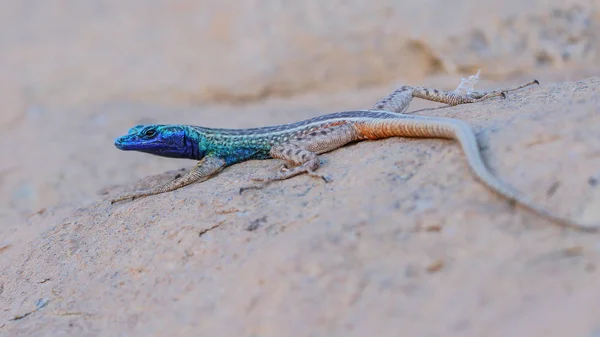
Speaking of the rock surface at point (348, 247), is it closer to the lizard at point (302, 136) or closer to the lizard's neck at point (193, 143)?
the lizard at point (302, 136)

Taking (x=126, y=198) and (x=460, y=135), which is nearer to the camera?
(x=460, y=135)

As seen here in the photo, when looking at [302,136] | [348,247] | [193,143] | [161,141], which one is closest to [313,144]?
[302,136]

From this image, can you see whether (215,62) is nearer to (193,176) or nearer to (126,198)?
(193,176)

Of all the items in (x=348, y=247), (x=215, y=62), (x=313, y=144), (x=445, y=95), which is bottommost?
(x=348, y=247)

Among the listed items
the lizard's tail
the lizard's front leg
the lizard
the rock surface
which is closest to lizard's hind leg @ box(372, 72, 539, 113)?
the lizard

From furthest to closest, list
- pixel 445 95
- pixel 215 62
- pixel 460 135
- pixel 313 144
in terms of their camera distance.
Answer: pixel 215 62
pixel 445 95
pixel 313 144
pixel 460 135

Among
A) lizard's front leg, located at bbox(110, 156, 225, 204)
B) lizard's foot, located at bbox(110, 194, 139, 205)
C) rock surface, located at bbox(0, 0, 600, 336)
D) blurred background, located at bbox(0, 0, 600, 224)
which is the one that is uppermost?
blurred background, located at bbox(0, 0, 600, 224)

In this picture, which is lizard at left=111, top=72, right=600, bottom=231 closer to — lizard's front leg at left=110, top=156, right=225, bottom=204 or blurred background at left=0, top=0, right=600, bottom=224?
lizard's front leg at left=110, top=156, right=225, bottom=204

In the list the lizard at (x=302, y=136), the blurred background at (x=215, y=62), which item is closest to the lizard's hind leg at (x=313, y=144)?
the lizard at (x=302, y=136)

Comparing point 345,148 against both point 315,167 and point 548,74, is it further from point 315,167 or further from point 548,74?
point 548,74
